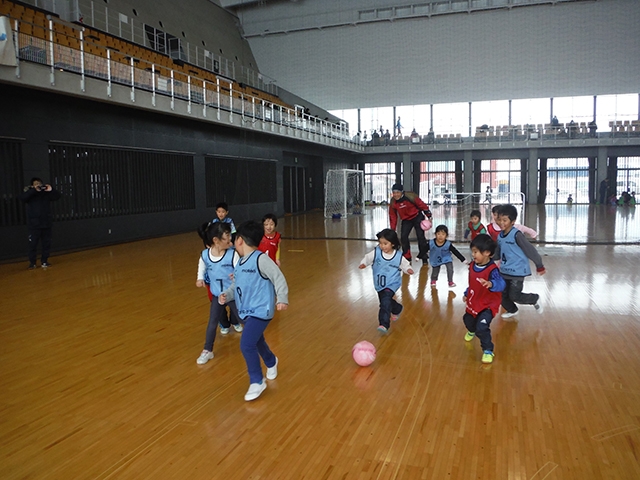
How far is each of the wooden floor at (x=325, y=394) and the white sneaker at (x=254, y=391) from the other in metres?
0.13

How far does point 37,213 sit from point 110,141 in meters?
5.21

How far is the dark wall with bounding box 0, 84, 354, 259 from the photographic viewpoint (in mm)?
12453

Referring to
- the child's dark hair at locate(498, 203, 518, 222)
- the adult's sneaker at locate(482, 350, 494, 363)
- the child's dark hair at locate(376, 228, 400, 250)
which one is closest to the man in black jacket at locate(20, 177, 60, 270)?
the child's dark hair at locate(376, 228, 400, 250)

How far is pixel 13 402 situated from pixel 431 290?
5.99 metres

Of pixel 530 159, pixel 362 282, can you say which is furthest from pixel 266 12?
pixel 362 282

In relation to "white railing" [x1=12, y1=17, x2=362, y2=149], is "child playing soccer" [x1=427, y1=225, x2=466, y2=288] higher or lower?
lower

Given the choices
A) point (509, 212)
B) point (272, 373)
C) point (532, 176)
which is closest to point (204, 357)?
point (272, 373)

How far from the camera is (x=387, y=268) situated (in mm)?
5836

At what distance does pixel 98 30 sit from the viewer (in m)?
18.6

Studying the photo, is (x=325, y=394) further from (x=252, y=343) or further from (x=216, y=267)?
(x=216, y=267)

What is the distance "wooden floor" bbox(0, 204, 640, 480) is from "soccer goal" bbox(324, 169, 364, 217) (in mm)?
18436

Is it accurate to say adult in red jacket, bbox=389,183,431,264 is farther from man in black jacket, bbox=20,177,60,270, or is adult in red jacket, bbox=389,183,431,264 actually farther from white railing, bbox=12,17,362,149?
white railing, bbox=12,17,362,149

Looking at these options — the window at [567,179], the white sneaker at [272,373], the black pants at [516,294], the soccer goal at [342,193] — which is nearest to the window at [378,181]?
the soccer goal at [342,193]

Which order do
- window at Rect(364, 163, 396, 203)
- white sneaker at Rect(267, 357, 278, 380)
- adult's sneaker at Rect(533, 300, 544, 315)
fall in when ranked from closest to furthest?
white sneaker at Rect(267, 357, 278, 380) < adult's sneaker at Rect(533, 300, 544, 315) < window at Rect(364, 163, 396, 203)
